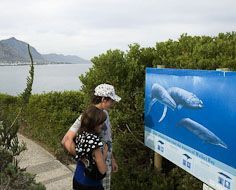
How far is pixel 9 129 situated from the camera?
4746 mm

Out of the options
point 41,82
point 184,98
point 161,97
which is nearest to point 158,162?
point 161,97

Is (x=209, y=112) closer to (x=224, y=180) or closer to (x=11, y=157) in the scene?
(x=224, y=180)

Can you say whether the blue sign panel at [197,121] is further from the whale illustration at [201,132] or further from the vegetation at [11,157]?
the vegetation at [11,157]

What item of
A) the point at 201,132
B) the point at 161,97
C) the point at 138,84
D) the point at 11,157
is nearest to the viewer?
the point at 201,132

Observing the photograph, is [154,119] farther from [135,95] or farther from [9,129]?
[9,129]

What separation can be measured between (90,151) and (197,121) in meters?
1.01

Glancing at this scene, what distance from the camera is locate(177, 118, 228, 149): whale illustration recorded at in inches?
135

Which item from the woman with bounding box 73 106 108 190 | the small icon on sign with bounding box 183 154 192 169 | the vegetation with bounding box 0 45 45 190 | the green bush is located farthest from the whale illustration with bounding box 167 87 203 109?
the green bush

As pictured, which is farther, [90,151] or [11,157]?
[11,157]

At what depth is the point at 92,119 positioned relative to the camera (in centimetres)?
363

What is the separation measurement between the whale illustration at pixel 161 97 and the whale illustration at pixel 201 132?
0.31 m

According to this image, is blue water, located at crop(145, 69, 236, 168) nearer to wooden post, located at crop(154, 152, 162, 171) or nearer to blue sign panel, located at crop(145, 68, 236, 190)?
blue sign panel, located at crop(145, 68, 236, 190)

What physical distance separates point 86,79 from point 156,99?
1.58 meters

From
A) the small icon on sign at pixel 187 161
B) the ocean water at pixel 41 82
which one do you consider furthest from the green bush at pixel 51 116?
the small icon on sign at pixel 187 161
